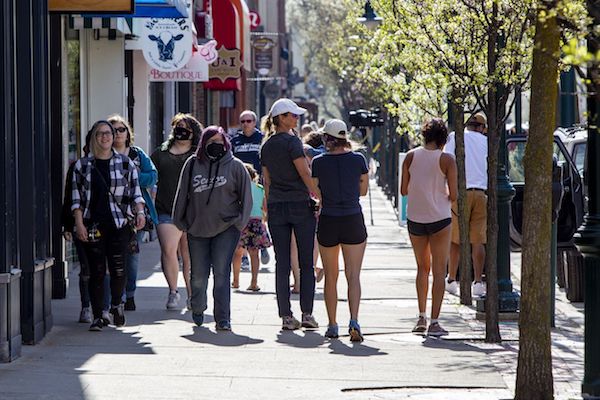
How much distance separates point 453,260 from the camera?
625 inches

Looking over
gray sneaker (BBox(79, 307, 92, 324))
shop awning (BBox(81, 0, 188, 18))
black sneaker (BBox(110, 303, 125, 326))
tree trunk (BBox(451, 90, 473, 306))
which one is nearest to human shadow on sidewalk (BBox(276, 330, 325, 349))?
black sneaker (BBox(110, 303, 125, 326))

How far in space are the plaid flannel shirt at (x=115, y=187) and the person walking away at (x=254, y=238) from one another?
138 inches

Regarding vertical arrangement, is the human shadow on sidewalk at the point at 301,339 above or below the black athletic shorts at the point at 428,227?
below

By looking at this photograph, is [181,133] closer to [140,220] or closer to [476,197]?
[140,220]

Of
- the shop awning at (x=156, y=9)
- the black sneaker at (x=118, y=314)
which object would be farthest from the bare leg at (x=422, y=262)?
the shop awning at (x=156, y=9)

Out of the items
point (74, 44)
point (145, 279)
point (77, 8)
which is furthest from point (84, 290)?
point (74, 44)

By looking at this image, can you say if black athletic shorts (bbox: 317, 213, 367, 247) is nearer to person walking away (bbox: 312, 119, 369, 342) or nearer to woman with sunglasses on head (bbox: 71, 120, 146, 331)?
person walking away (bbox: 312, 119, 369, 342)

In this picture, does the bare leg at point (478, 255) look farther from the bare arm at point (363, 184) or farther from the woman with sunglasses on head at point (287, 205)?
the bare arm at point (363, 184)

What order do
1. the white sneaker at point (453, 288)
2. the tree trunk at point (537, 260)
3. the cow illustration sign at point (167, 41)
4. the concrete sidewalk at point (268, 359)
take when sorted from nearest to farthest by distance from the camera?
the tree trunk at point (537, 260) → the concrete sidewalk at point (268, 359) → the white sneaker at point (453, 288) → the cow illustration sign at point (167, 41)

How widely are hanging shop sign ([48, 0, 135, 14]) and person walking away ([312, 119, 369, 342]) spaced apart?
2.90 meters

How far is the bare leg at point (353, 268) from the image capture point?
458 inches

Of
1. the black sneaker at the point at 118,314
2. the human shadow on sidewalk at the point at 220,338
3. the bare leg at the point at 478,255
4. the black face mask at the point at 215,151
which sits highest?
the black face mask at the point at 215,151

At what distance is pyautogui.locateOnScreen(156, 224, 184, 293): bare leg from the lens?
43.4ft

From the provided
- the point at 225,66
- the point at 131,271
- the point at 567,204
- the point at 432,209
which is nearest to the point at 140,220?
the point at 131,271
